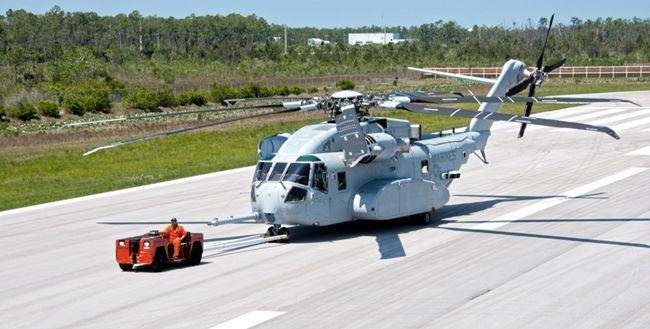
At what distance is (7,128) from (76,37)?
131421mm

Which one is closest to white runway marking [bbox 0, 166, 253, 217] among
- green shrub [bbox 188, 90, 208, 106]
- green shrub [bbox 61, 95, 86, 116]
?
green shrub [bbox 61, 95, 86, 116]

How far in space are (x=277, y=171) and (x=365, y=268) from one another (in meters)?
3.74

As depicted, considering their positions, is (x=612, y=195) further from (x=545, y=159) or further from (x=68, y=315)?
(x=68, y=315)

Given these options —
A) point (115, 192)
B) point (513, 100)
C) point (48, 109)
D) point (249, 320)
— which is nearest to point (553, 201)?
→ point (513, 100)

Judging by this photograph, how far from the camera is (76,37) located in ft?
590

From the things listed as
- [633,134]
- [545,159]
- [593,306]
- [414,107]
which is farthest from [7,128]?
[593,306]

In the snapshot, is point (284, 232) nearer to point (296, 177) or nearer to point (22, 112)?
point (296, 177)

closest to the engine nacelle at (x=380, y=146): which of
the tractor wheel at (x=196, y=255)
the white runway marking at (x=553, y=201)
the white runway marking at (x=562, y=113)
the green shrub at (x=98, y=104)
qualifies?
the white runway marking at (x=553, y=201)

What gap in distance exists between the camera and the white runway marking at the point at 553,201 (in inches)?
1042

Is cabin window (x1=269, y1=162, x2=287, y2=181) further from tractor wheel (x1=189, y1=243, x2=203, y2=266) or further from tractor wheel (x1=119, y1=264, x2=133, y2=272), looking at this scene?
tractor wheel (x1=119, y1=264, x2=133, y2=272)

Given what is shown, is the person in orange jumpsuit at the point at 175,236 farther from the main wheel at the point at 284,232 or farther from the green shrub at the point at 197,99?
the green shrub at the point at 197,99

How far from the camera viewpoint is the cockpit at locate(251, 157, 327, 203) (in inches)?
909

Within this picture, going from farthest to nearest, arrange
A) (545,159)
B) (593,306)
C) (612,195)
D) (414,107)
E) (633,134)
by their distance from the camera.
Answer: (633,134) → (545,159) → (612,195) → (414,107) → (593,306)

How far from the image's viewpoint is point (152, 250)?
21.0 m
